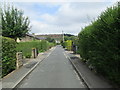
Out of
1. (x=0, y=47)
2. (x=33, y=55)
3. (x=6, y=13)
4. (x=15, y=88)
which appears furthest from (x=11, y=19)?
(x=15, y=88)

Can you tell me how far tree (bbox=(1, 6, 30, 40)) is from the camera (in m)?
18.8

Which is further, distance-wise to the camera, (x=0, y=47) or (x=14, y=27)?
(x=14, y=27)

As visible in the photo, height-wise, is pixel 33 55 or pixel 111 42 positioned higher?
pixel 111 42

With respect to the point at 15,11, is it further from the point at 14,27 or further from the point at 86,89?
the point at 86,89

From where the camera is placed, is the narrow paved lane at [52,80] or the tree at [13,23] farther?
the tree at [13,23]

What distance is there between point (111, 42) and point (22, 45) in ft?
75.5

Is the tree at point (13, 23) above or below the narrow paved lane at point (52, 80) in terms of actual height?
above

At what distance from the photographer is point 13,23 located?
19312 millimetres

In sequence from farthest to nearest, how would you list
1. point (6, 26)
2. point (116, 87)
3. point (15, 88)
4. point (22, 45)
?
1. point (22, 45)
2. point (6, 26)
3. point (15, 88)
4. point (116, 87)

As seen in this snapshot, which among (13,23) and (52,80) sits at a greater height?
(13,23)

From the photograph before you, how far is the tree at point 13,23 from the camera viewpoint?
18.8 m

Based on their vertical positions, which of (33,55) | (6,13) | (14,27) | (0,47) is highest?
(6,13)

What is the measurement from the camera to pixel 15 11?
19.5 metres

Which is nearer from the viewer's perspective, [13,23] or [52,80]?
[52,80]
